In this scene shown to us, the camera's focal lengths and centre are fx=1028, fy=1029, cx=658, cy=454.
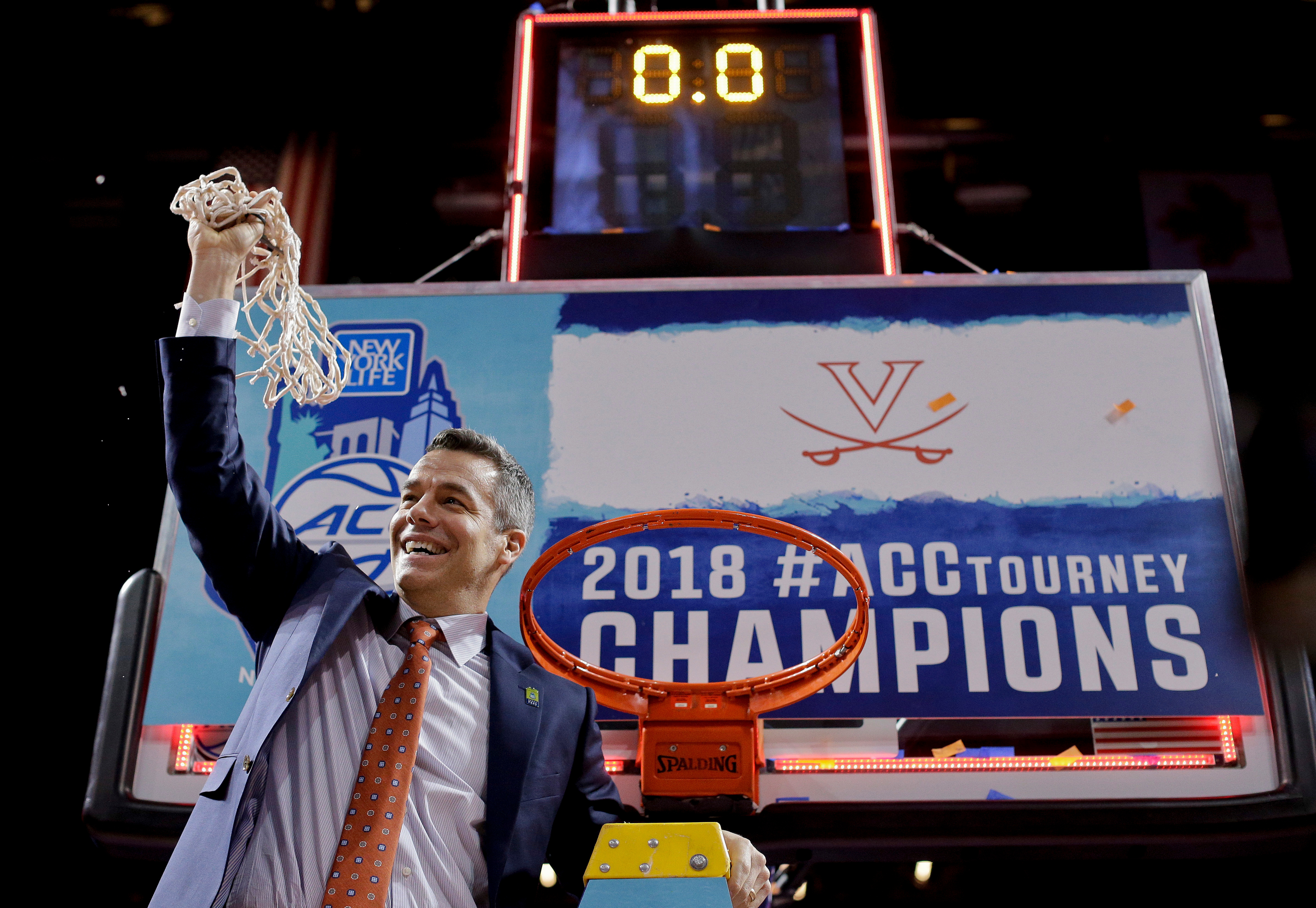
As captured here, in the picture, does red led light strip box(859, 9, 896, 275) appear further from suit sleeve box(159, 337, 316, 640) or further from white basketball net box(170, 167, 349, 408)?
suit sleeve box(159, 337, 316, 640)

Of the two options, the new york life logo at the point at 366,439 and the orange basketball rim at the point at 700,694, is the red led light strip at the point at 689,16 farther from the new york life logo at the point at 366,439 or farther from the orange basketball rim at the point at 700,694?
the orange basketball rim at the point at 700,694

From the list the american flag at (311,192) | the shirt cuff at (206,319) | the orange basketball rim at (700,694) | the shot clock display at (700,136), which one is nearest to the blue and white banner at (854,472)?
the orange basketball rim at (700,694)

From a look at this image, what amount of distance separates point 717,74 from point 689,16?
356 mm

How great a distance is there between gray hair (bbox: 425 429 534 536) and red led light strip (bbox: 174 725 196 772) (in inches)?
55.3

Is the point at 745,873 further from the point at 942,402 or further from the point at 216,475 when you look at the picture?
the point at 942,402

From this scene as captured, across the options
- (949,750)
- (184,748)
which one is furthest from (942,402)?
(184,748)

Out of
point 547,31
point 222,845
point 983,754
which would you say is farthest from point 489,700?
point 547,31

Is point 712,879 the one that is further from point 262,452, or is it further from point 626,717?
point 262,452

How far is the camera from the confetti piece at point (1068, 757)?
117 inches

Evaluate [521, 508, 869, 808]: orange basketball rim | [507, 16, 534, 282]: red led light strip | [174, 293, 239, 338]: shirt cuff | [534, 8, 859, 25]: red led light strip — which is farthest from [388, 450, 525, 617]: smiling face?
[534, 8, 859, 25]: red led light strip

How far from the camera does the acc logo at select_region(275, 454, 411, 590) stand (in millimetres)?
3332

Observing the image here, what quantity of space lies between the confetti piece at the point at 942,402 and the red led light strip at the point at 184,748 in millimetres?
2606

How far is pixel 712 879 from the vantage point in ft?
4.61

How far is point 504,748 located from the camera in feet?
6.66
